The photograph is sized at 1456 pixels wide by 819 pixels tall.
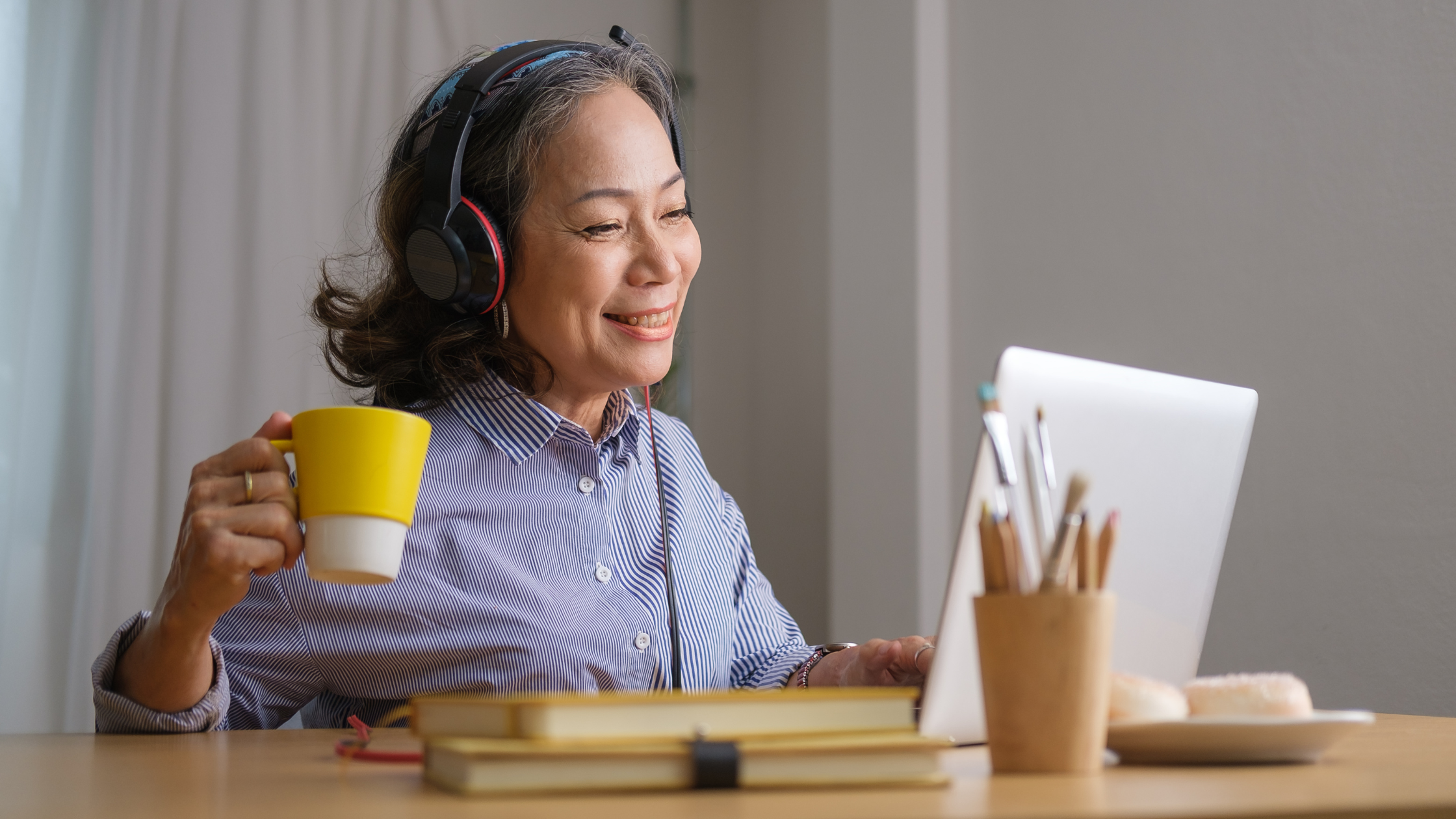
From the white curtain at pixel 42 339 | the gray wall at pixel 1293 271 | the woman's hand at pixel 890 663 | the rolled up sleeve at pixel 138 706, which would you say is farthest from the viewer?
the white curtain at pixel 42 339

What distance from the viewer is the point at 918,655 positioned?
3.53 feet

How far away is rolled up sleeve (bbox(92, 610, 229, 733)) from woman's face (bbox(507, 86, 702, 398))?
504 millimetres

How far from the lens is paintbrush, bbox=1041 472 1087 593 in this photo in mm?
542

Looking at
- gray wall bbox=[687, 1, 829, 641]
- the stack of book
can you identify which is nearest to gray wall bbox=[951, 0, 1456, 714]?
gray wall bbox=[687, 1, 829, 641]

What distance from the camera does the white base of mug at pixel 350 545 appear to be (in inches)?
30.7

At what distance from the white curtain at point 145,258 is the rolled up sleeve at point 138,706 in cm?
140

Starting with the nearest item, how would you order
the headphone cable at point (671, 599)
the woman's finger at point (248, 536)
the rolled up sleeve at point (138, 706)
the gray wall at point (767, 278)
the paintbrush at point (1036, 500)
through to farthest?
the paintbrush at point (1036, 500) < the woman's finger at point (248, 536) < the rolled up sleeve at point (138, 706) < the headphone cable at point (671, 599) < the gray wall at point (767, 278)

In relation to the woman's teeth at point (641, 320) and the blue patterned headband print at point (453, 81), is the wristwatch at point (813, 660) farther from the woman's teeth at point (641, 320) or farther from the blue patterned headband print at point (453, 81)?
the blue patterned headband print at point (453, 81)

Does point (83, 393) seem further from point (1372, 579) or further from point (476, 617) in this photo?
point (1372, 579)

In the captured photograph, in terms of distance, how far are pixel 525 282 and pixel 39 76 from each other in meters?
1.53

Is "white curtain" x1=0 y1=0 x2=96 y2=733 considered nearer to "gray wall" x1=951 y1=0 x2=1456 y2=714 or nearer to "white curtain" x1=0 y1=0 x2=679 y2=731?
"white curtain" x1=0 y1=0 x2=679 y2=731

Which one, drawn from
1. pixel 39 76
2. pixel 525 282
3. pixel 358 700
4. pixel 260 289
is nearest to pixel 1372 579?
pixel 525 282

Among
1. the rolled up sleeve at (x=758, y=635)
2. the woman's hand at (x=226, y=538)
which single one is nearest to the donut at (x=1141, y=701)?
the woman's hand at (x=226, y=538)

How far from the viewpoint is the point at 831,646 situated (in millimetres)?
1353
